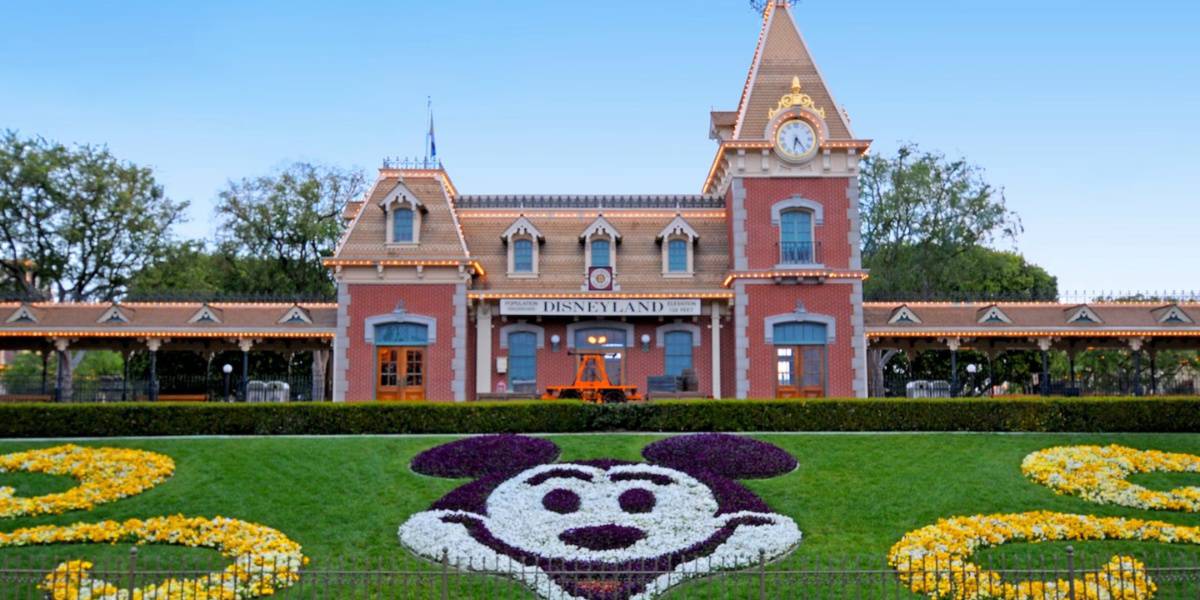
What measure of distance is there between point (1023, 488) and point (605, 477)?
7655 mm

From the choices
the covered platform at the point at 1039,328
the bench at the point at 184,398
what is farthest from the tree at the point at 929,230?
the bench at the point at 184,398

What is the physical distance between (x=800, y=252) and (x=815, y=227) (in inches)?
35.9

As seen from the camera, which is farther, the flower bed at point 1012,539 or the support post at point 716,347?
the support post at point 716,347

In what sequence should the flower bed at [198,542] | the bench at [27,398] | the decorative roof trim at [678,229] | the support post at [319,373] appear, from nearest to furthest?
the flower bed at [198,542]
the bench at [27,398]
the decorative roof trim at [678,229]
the support post at [319,373]

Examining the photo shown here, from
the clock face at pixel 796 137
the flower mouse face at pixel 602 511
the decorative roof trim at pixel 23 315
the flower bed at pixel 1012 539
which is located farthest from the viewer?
the clock face at pixel 796 137

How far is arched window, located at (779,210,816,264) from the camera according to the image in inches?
1182

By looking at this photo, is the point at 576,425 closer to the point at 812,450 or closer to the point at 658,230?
the point at 812,450

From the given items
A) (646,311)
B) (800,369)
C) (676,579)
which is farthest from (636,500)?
(800,369)

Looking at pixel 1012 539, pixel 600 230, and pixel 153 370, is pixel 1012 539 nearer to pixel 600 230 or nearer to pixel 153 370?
pixel 600 230

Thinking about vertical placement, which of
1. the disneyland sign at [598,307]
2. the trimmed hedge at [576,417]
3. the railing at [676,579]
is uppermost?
the disneyland sign at [598,307]

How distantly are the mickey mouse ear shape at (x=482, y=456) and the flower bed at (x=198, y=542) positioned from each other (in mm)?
3998

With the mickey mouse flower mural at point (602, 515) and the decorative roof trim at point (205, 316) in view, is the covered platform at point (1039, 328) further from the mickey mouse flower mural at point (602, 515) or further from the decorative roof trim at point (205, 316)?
the decorative roof trim at point (205, 316)

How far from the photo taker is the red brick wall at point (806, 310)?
29469 millimetres

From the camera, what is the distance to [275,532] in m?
16.6
